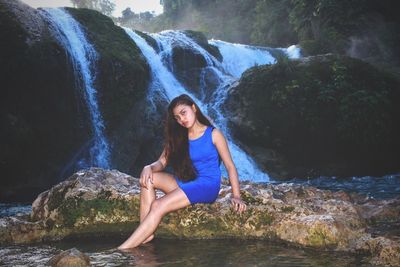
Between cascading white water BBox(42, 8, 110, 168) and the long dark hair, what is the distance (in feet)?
28.6

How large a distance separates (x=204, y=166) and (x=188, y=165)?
18cm

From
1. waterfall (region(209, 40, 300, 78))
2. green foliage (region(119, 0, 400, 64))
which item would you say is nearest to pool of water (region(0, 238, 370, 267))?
waterfall (region(209, 40, 300, 78))

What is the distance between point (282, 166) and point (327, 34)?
10577 mm

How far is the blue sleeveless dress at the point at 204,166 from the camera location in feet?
13.7

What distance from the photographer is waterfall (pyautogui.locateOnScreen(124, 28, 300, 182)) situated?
42.7ft

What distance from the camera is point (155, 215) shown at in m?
3.94

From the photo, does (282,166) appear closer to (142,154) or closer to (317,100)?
(317,100)

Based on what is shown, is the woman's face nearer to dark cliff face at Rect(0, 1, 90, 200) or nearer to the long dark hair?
the long dark hair

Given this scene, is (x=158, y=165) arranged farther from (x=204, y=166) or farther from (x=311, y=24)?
(x=311, y=24)

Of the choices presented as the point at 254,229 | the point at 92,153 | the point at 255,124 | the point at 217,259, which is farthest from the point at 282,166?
the point at 217,259

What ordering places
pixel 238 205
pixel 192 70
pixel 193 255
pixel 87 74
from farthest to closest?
pixel 192 70
pixel 87 74
pixel 238 205
pixel 193 255

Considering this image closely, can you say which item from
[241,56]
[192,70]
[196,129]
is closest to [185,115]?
[196,129]

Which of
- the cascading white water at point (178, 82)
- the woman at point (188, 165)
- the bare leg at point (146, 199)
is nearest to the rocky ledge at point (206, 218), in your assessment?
the woman at point (188, 165)

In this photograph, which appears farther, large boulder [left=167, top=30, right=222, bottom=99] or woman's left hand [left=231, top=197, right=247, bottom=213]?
large boulder [left=167, top=30, right=222, bottom=99]
